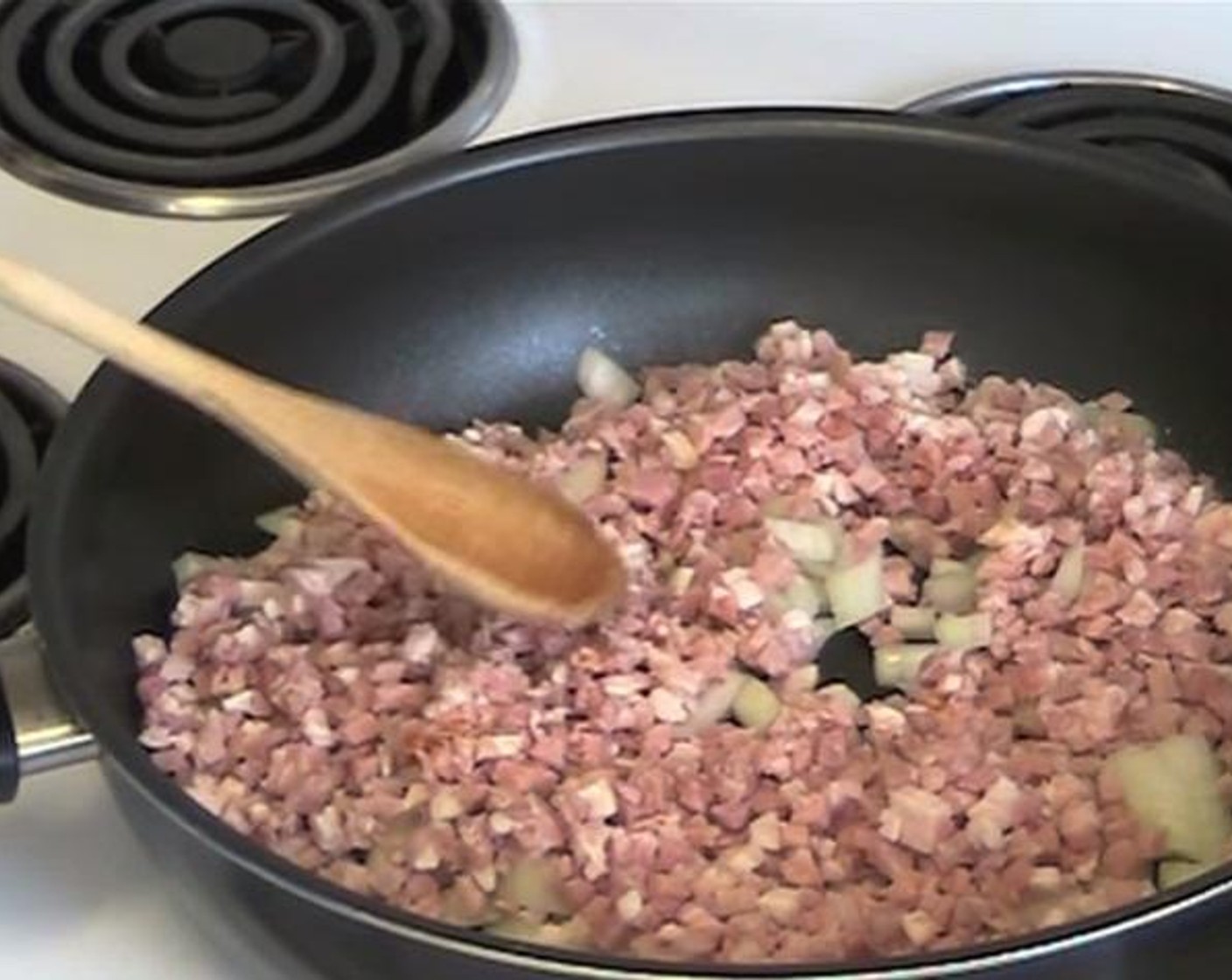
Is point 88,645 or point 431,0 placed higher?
point 431,0

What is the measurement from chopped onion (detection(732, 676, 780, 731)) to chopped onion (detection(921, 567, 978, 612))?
85mm

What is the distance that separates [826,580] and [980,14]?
14.0 inches

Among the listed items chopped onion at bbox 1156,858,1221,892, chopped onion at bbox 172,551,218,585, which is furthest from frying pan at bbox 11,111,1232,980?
chopped onion at bbox 1156,858,1221,892

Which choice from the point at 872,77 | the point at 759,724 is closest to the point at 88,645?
the point at 759,724

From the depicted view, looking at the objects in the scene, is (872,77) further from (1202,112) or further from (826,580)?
(826,580)

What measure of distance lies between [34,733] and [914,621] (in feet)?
1.15

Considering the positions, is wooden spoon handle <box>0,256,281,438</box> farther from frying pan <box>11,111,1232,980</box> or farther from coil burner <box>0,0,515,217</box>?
coil burner <box>0,0,515,217</box>

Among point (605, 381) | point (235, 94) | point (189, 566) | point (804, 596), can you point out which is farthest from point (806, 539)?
point (235, 94)

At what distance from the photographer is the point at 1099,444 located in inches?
40.9

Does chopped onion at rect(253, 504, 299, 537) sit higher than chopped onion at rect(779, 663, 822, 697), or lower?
lower

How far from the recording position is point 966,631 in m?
0.98

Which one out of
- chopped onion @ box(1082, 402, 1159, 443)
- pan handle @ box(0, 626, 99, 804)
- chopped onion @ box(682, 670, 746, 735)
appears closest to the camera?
pan handle @ box(0, 626, 99, 804)

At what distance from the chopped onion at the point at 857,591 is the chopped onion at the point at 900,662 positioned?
2 centimetres

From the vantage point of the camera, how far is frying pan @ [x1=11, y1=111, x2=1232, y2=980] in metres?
1.01
